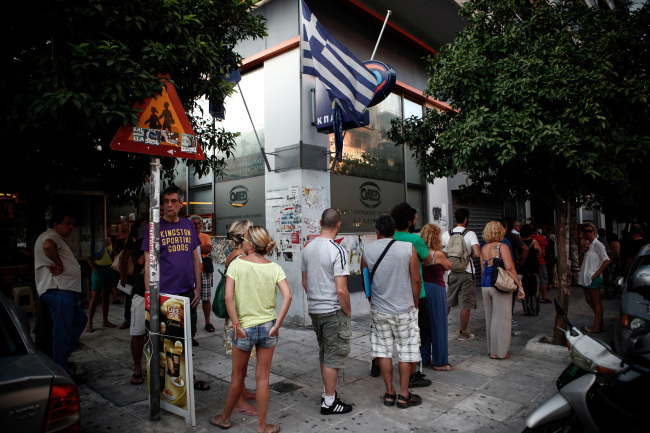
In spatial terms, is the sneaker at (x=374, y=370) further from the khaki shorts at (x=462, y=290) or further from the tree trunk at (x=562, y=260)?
the tree trunk at (x=562, y=260)

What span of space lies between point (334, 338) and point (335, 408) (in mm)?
670

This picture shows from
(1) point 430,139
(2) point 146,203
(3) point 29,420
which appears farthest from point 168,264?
(2) point 146,203

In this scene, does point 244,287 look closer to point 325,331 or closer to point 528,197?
point 325,331

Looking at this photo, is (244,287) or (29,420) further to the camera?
(244,287)

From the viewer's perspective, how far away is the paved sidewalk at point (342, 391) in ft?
11.9

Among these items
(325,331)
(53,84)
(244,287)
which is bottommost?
(325,331)

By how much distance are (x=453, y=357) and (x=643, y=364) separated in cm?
350

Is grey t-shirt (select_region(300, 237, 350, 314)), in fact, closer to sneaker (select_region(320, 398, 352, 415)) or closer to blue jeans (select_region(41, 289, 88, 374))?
sneaker (select_region(320, 398, 352, 415))

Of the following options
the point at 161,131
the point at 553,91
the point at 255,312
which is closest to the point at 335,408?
the point at 255,312

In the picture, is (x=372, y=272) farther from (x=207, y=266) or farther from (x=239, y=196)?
(x=239, y=196)

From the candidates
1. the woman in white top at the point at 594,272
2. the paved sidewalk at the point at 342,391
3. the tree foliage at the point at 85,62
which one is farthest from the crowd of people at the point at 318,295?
the woman in white top at the point at 594,272

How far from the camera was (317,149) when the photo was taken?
780 cm

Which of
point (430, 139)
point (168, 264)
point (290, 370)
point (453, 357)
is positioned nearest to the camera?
point (168, 264)

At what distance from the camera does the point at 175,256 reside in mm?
4328
